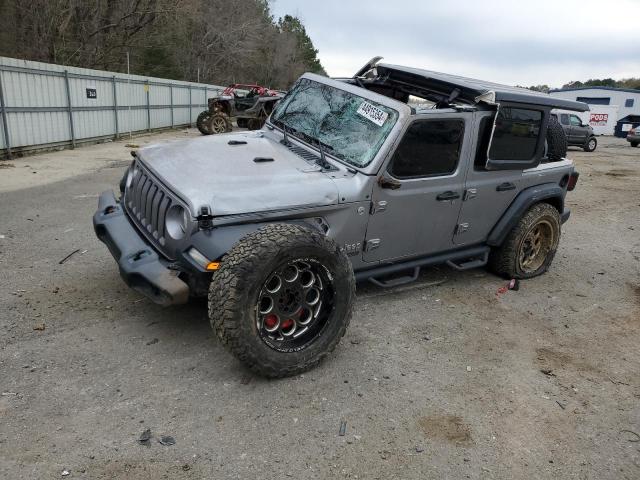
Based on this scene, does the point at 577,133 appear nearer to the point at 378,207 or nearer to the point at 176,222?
the point at 378,207

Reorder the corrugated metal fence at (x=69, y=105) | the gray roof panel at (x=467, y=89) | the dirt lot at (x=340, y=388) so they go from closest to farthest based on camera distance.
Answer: the dirt lot at (x=340, y=388) → the gray roof panel at (x=467, y=89) → the corrugated metal fence at (x=69, y=105)

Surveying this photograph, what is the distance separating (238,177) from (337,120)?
1191 mm

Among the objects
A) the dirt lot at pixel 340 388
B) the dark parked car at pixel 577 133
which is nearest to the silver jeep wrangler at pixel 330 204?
the dirt lot at pixel 340 388

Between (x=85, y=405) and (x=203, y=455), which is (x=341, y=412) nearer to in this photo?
(x=203, y=455)

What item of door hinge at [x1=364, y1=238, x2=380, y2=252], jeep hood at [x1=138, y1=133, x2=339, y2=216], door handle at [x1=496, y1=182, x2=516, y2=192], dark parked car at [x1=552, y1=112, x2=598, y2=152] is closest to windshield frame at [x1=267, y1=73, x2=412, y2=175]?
jeep hood at [x1=138, y1=133, x2=339, y2=216]

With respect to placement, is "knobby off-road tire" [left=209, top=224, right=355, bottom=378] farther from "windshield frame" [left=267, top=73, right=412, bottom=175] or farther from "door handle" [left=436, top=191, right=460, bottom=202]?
"door handle" [left=436, top=191, right=460, bottom=202]

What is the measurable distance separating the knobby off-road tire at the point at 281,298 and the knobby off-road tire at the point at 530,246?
2454 mm

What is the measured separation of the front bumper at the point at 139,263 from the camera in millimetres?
3090

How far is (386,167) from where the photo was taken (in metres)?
3.83

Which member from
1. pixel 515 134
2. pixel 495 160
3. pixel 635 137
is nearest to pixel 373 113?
pixel 495 160

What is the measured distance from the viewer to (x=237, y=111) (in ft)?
60.7

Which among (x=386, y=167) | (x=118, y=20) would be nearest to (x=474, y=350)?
(x=386, y=167)

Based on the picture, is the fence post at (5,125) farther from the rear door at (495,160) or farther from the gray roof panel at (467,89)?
the rear door at (495,160)

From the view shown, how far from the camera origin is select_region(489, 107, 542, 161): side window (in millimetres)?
4473
